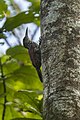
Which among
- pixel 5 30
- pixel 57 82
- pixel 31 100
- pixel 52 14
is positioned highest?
pixel 52 14

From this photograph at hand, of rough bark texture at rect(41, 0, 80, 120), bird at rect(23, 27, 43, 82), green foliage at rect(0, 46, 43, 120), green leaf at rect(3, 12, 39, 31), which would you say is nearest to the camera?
rough bark texture at rect(41, 0, 80, 120)

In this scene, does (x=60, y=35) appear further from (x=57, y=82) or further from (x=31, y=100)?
(x=31, y=100)

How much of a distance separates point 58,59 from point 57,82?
0.09 metres

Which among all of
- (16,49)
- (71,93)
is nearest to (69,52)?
(71,93)

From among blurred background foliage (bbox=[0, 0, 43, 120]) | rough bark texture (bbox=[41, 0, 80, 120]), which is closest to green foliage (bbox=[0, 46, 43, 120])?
blurred background foliage (bbox=[0, 0, 43, 120])

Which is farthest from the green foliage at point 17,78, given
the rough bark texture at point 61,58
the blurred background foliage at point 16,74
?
the rough bark texture at point 61,58

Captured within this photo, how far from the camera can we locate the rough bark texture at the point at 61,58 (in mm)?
1026

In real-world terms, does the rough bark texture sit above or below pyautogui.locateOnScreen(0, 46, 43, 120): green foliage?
above

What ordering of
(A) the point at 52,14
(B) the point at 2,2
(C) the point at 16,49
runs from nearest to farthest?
1. (A) the point at 52,14
2. (B) the point at 2,2
3. (C) the point at 16,49

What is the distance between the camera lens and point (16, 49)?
220 centimetres

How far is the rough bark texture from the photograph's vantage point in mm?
1026

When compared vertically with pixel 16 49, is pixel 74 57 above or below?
above

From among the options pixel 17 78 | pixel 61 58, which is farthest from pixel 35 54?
pixel 17 78

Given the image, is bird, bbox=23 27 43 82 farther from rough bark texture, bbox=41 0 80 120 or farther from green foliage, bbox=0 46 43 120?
green foliage, bbox=0 46 43 120
